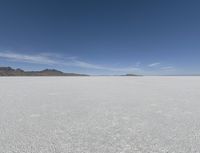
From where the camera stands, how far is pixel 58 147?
1.44 meters

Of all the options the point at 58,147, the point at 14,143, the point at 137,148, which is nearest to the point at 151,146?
the point at 137,148

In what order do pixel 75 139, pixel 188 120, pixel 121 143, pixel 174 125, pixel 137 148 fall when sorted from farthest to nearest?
pixel 188 120
pixel 174 125
pixel 75 139
pixel 121 143
pixel 137 148

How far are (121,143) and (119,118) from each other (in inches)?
33.4

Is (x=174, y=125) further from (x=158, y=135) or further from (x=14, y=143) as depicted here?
(x=14, y=143)

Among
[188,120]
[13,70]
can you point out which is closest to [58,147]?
[188,120]

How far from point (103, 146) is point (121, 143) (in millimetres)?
203

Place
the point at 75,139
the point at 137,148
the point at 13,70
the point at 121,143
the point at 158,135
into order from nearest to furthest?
1. the point at 137,148
2. the point at 121,143
3. the point at 75,139
4. the point at 158,135
5. the point at 13,70

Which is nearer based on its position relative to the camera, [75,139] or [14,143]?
[14,143]

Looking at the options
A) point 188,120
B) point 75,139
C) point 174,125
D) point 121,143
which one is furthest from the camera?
point 188,120

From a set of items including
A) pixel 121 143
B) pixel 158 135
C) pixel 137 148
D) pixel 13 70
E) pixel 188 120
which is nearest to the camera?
pixel 137 148

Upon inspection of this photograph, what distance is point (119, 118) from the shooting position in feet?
7.77

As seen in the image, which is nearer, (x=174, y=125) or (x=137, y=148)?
(x=137, y=148)

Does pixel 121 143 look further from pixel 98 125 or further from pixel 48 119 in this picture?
pixel 48 119

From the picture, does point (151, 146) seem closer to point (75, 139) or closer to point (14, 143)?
point (75, 139)
